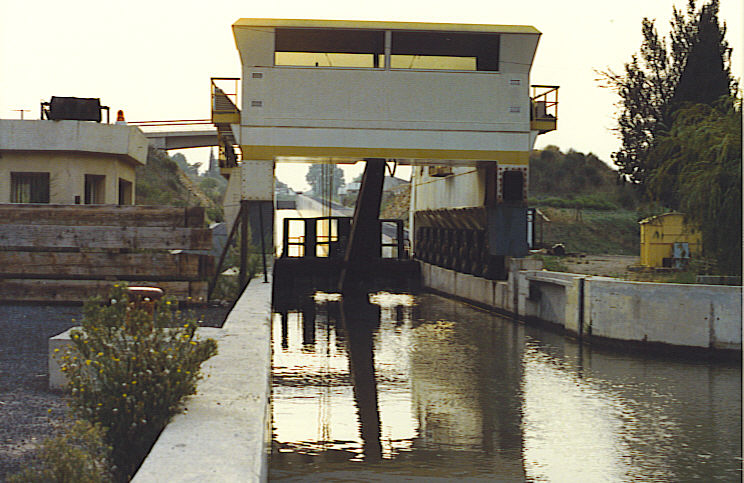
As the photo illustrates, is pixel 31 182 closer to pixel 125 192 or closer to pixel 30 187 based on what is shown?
pixel 30 187

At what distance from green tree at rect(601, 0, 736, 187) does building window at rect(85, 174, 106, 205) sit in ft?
85.4

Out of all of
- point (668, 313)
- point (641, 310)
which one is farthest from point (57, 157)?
point (668, 313)

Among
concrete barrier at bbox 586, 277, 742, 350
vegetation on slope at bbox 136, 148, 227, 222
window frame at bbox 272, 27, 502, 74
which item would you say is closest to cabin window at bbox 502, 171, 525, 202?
window frame at bbox 272, 27, 502, 74

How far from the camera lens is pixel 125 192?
27188mm

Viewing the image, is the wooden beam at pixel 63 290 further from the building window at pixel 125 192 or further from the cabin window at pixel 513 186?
the cabin window at pixel 513 186

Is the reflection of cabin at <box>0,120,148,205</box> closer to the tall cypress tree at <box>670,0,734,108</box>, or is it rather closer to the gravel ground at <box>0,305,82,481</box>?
the gravel ground at <box>0,305,82,481</box>

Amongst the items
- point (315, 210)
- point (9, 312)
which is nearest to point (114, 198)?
point (9, 312)

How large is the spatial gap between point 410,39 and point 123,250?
12469 mm

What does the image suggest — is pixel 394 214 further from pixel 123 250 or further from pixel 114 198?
pixel 123 250

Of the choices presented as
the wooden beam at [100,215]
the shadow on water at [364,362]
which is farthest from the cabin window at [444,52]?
the wooden beam at [100,215]

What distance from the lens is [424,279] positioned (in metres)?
36.4

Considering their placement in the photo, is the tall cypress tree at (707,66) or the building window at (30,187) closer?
the building window at (30,187)

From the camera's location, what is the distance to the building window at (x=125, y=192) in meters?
26.7

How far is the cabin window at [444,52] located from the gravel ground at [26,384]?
1300 cm
